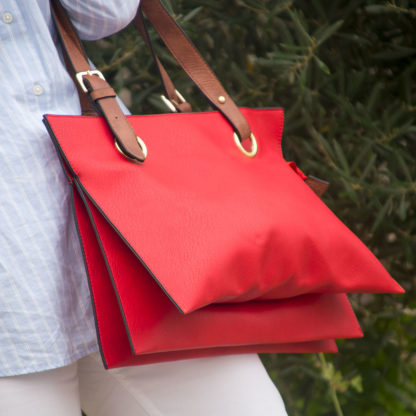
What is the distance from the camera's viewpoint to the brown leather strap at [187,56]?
77 cm

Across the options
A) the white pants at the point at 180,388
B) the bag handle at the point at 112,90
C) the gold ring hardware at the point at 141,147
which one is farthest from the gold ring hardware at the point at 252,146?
the white pants at the point at 180,388

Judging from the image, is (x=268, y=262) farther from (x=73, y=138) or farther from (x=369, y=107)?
(x=369, y=107)

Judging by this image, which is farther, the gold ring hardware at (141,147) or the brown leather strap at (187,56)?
the brown leather strap at (187,56)

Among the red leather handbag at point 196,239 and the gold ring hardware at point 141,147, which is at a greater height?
the gold ring hardware at point 141,147

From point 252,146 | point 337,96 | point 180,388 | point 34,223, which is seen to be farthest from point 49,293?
point 337,96

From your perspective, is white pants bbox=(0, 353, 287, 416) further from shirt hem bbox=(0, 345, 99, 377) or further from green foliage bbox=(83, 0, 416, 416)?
green foliage bbox=(83, 0, 416, 416)

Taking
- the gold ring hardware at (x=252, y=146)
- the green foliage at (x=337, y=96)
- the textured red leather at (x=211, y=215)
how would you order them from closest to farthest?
the textured red leather at (x=211, y=215) → the gold ring hardware at (x=252, y=146) → the green foliage at (x=337, y=96)

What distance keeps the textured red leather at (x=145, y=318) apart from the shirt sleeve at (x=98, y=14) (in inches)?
8.9

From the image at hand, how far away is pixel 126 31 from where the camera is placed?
49.9 inches

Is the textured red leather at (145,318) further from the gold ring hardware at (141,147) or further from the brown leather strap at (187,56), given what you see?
the brown leather strap at (187,56)

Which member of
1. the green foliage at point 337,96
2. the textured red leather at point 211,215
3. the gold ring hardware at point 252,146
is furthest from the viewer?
the green foliage at point 337,96

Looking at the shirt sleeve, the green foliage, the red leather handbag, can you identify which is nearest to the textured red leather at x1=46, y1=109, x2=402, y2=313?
the red leather handbag

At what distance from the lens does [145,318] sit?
593mm

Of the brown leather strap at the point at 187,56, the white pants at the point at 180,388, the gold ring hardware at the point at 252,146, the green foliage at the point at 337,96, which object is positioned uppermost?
the brown leather strap at the point at 187,56
